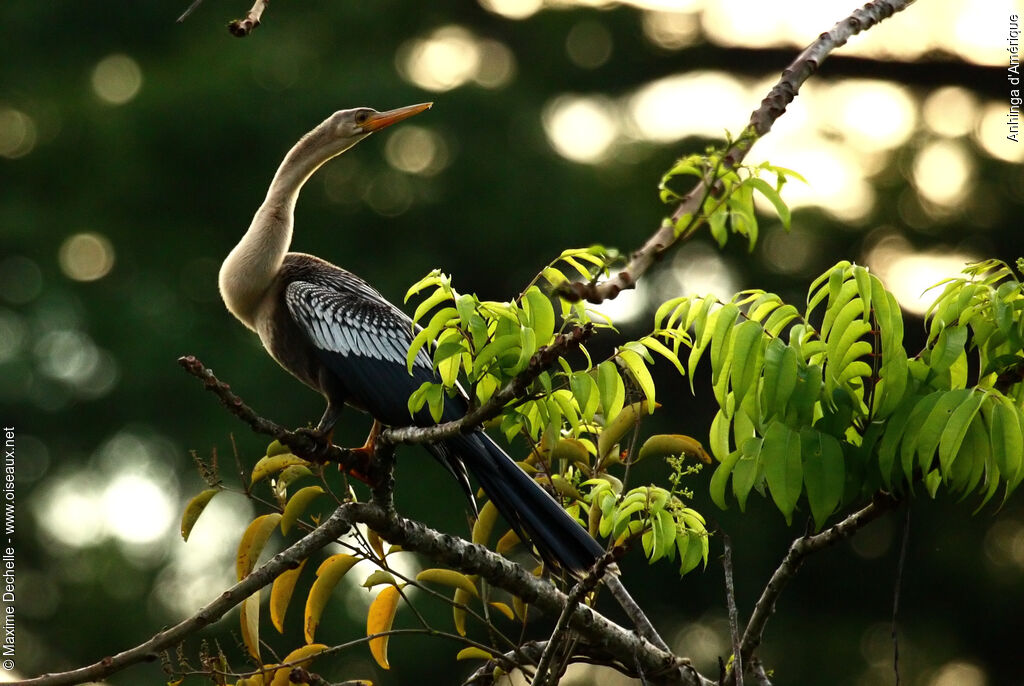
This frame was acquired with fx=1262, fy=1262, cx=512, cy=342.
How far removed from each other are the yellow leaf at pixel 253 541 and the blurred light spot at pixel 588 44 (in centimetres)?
759

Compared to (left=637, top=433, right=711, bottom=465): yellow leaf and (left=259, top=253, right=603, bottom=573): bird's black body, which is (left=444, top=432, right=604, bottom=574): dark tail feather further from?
(left=637, top=433, right=711, bottom=465): yellow leaf

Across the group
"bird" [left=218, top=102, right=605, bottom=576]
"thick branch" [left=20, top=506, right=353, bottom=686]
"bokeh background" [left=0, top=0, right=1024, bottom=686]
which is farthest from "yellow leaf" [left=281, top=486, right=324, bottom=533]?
"bokeh background" [left=0, top=0, right=1024, bottom=686]

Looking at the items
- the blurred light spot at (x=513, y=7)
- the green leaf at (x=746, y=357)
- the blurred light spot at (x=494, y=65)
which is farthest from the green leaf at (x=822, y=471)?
the blurred light spot at (x=513, y=7)

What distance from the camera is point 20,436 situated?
865cm

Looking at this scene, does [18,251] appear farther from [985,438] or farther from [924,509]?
[985,438]

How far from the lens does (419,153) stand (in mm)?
9125

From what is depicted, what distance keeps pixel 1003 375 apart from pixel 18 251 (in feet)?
27.0

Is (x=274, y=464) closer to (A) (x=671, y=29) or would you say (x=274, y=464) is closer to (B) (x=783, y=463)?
(B) (x=783, y=463)

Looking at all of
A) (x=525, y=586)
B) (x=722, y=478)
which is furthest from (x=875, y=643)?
(x=722, y=478)

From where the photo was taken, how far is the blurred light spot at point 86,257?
29.8 feet

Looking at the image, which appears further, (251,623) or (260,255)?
(260,255)

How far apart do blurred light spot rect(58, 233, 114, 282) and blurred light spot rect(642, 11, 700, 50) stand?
440cm

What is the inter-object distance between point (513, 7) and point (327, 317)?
7.03 meters

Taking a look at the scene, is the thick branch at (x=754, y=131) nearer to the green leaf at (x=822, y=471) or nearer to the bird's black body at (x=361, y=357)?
the green leaf at (x=822, y=471)
